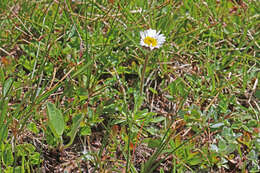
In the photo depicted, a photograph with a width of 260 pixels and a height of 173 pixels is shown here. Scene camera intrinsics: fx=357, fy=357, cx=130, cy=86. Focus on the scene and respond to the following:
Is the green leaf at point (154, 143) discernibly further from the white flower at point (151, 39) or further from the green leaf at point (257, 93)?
the green leaf at point (257, 93)

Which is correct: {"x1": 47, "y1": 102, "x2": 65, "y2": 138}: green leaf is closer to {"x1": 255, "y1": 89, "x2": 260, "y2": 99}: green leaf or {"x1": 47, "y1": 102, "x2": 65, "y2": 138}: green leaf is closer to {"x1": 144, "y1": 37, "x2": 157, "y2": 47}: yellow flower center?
{"x1": 144, "y1": 37, "x2": 157, "y2": 47}: yellow flower center

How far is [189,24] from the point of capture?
244 centimetres

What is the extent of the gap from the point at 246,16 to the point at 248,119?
821 mm

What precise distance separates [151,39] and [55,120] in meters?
0.78

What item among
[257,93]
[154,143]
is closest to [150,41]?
[154,143]

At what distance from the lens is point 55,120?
1.61 m

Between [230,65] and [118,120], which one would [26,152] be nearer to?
[118,120]

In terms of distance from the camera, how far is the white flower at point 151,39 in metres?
2.01

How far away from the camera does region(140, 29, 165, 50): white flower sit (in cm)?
201

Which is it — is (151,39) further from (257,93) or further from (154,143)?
(257,93)

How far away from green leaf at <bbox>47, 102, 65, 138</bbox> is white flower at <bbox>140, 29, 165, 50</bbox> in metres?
0.66

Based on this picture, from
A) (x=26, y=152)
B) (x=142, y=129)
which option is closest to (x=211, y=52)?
(x=142, y=129)

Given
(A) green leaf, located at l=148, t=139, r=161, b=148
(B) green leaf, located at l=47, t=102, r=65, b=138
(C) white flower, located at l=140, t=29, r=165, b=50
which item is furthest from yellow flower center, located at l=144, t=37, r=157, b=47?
(B) green leaf, located at l=47, t=102, r=65, b=138

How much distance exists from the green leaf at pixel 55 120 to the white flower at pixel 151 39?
0.66 m
